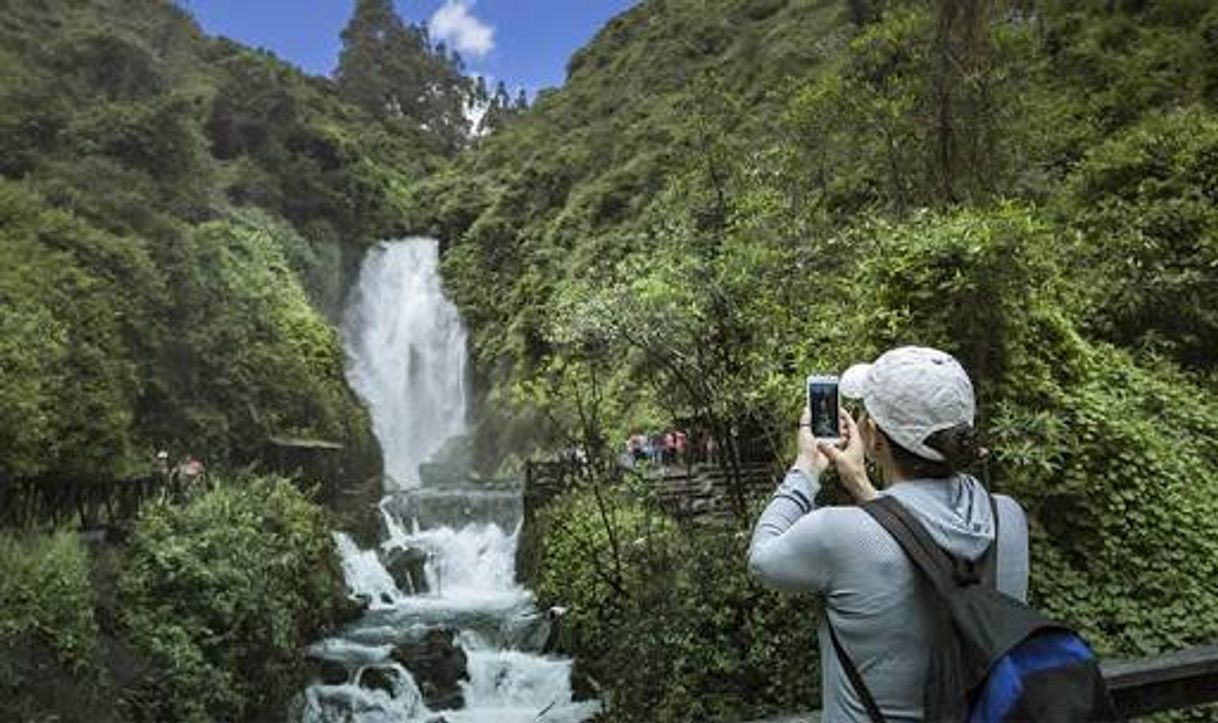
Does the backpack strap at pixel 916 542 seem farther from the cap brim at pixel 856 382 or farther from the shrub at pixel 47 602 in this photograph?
the shrub at pixel 47 602

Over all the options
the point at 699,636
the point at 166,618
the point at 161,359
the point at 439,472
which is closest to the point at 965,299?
the point at 699,636

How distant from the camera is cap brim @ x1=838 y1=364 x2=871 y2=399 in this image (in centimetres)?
212

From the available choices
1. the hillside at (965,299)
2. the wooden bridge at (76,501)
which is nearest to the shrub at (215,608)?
the wooden bridge at (76,501)

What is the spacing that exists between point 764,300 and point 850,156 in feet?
10.6

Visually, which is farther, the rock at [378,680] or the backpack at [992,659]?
the rock at [378,680]

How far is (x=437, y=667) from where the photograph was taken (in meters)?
13.6

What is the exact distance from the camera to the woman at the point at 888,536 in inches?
74.5

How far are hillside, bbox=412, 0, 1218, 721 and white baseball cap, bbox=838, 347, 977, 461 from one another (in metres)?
5.73

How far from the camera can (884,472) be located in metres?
2.15

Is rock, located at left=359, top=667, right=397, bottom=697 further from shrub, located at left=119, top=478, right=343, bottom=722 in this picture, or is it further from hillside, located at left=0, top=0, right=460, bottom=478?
hillside, located at left=0, top=0, right=460, bottom=478

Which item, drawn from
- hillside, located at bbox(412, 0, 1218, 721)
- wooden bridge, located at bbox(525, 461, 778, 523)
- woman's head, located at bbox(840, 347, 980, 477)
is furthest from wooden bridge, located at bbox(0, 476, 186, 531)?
woman's head, located at bbox(840, 347, 980, 477)

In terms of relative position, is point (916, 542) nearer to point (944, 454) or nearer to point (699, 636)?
point (944, 454)

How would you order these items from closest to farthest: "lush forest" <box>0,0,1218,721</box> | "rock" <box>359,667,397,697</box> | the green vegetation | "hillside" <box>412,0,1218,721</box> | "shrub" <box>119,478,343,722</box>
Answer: "hillside" <box>412,0,1218,721</box>
"lush forest" <box>0,0,1218,721</box>
the green vegetation
"shrub" <box>119,478,343,722</box>
"rock" <box>359,667,397,697</box>

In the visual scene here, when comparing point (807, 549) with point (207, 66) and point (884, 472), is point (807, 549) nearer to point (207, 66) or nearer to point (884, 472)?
point (884, 472)
